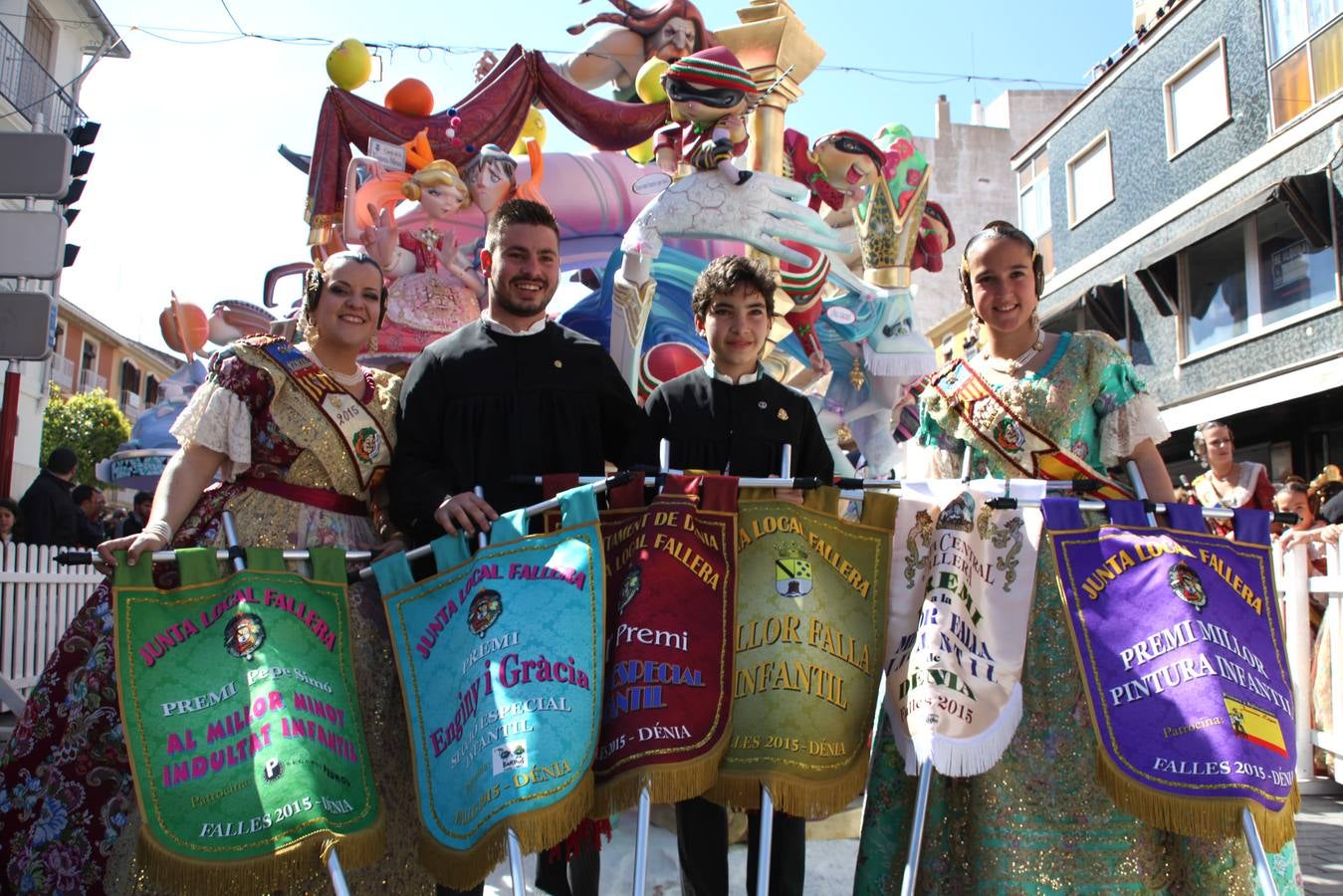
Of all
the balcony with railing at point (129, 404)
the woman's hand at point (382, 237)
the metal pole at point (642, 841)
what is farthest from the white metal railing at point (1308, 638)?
the balcony with railing at point (129, 404)

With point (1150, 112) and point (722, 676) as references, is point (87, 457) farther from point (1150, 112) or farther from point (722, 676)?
point (722, 676)

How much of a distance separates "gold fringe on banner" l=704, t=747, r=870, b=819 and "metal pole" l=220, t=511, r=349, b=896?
0.80m

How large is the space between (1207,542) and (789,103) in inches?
217

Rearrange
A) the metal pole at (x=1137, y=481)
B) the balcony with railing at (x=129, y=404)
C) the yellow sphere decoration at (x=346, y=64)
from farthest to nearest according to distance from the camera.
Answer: the balcony with railing at (x=129, y=404) < the yellow sphere decoration at (x=346, y=64) < the metal pole at (x=1137, y=481)

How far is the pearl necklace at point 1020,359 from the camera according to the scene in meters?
2.92

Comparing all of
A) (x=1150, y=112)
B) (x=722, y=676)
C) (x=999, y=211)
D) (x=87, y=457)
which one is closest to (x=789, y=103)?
(x=722, y=676)

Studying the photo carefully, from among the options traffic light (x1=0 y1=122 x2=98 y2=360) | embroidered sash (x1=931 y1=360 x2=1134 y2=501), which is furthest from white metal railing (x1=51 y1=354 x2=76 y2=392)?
embroidered sash (x1=931 y1=360 x2=1134 y2=501)

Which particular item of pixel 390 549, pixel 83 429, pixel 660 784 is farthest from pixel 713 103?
pixel 83 429

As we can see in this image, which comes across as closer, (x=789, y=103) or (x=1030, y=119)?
(x=789, y=103)

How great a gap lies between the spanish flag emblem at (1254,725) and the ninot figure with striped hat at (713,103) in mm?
4267

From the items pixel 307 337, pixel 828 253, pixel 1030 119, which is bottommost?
pixel 307 337

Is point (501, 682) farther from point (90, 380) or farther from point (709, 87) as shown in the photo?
point (90, 380)

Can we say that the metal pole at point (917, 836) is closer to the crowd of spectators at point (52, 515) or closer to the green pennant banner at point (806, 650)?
the green pennant banner at point (806, 650)

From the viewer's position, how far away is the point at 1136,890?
7.85 feet
